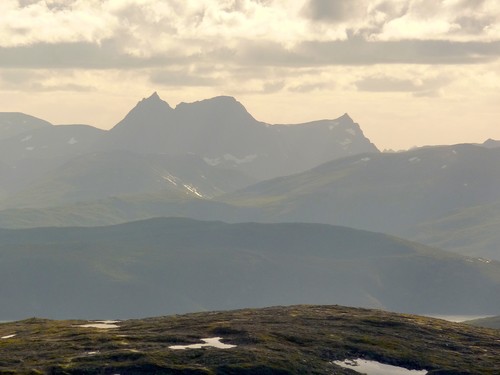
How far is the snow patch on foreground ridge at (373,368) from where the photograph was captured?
589 ft

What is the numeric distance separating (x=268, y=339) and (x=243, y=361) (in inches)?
900

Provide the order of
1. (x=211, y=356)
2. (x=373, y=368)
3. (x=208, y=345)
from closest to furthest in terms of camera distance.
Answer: (x=211, y=356) < (x=373, y=368) < (x=208, y=345)

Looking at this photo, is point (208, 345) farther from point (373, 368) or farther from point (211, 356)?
point (373, 368)

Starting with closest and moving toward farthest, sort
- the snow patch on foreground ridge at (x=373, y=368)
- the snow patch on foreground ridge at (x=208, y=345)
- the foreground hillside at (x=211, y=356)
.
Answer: the foreground hillside at (x=211, y=356) < the snow patch on foreground ridge at (x=373, y=368) < the snow patch on foreground ridge at (x=208, y=345)

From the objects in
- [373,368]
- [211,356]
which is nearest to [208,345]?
[211,356]

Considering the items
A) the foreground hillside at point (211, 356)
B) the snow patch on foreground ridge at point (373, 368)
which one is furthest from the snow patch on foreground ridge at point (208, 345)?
the snow patch on foreground ridge at point (373, 368)

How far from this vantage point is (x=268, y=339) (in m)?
196

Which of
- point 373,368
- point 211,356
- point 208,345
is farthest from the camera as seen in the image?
point 208,345

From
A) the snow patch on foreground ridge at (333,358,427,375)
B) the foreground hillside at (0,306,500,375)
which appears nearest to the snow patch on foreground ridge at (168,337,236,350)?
the foreground hillside at (0,306,500,375)

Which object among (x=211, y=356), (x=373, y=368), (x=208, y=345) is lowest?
(x=373, y=368)

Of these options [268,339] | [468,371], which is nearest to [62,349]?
[268,339]

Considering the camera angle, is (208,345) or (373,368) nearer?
(373,368)

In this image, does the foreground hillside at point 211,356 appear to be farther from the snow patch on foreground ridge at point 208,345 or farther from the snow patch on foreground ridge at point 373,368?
the snow patch on foreground ridge at point 373,368

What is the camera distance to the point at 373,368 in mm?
182375
